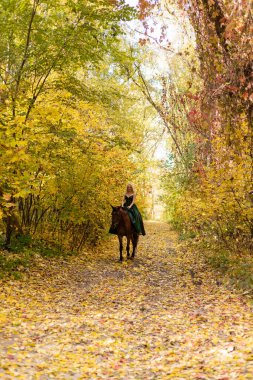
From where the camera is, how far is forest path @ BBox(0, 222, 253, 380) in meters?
4.90

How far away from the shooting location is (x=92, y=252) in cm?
1492

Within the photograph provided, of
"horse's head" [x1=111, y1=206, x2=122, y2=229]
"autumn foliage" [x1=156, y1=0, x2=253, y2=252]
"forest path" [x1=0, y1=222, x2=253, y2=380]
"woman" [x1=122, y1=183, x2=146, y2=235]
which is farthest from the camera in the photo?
"woman" [x1=122, y1=183, x2=146, y2=235]

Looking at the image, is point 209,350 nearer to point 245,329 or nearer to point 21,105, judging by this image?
point 245,329

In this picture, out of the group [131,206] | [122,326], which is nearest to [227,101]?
[131,206]

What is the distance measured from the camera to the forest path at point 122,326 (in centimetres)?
490

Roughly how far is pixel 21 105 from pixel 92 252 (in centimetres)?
641

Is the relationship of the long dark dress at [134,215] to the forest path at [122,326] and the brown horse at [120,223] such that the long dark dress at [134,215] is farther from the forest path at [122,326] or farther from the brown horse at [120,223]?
the forest path at [122,326]

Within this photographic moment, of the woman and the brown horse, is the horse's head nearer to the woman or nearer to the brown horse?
the brown horse

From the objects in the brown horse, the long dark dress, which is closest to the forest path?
the brown horse

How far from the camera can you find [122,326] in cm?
678

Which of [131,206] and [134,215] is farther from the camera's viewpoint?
[134,215]

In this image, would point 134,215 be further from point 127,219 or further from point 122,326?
point 122,326

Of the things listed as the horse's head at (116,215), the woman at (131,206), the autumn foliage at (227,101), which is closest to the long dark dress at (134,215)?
the woman at (131,206)

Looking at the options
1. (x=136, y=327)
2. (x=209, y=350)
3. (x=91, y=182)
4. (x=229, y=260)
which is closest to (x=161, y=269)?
(x=229, y=260)
